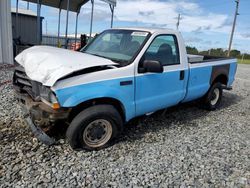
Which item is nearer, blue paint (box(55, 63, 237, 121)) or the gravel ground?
the gravel ground

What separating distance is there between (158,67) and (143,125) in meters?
1.47

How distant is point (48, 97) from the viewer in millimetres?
3414

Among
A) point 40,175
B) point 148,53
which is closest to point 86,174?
point 40,175

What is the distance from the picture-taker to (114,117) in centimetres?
380

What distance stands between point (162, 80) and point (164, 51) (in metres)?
0.61

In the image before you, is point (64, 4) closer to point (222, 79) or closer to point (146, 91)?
point (222, 79)

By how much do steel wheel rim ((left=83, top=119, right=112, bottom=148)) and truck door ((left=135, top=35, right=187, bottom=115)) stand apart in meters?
0.64

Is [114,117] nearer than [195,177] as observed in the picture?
No

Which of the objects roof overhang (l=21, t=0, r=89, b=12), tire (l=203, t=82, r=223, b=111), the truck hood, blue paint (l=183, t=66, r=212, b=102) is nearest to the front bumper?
the truck hood

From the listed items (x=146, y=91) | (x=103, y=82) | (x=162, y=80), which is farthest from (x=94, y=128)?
(x=162, y=80)

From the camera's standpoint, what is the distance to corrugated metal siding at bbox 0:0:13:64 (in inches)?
384

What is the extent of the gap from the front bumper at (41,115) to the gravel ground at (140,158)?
186mm

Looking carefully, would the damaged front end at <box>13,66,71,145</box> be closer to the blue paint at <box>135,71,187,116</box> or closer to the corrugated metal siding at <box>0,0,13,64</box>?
the blue paint at <box>135,71,187,116</box>

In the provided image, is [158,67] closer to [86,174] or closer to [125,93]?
[125,93]
